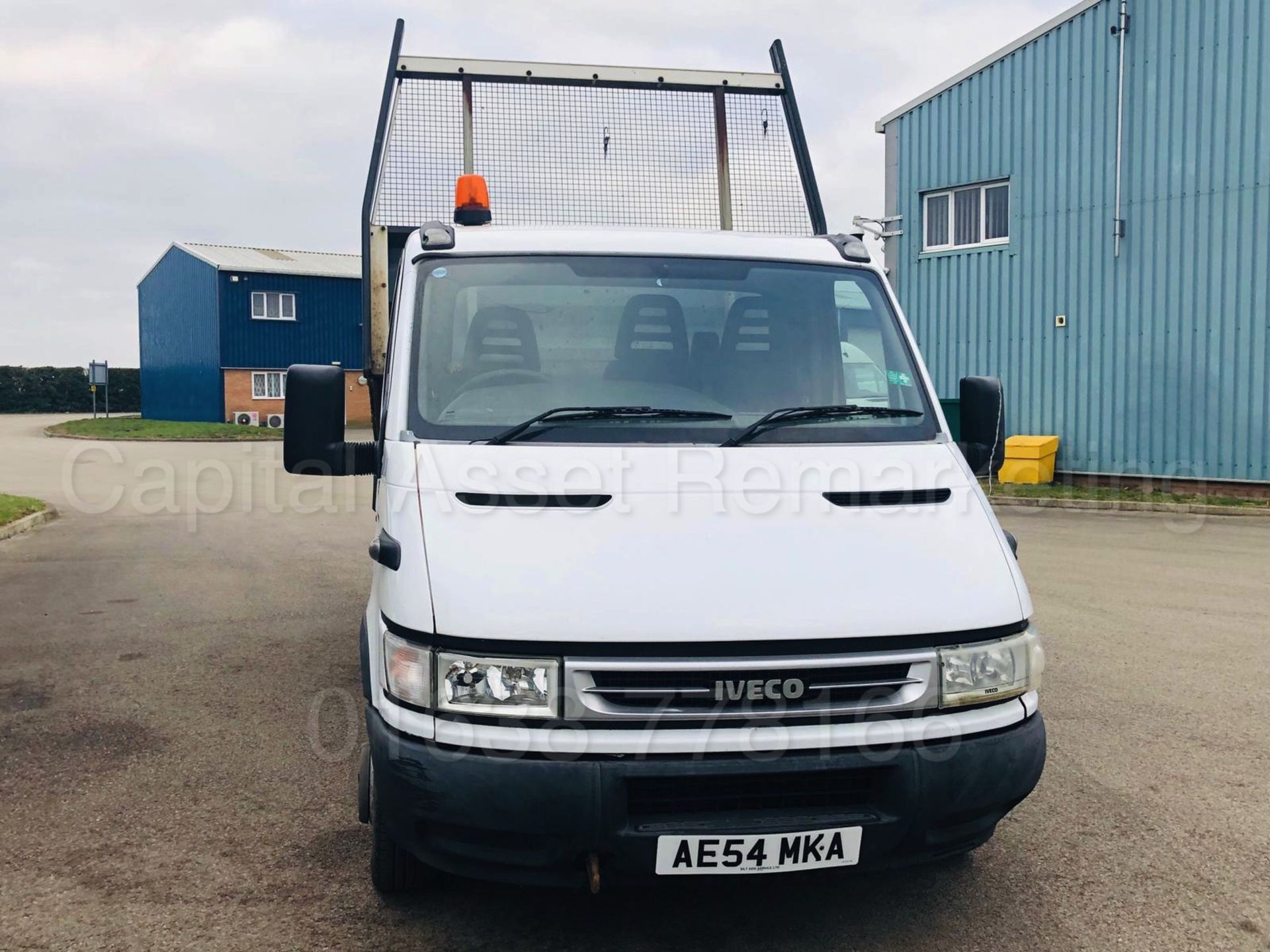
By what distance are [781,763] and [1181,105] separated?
16.3 meters

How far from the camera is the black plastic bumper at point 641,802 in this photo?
3.00 metres

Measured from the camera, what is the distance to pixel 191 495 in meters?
19.2

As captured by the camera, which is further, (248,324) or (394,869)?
(248,324)

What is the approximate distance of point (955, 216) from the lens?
64.7ft

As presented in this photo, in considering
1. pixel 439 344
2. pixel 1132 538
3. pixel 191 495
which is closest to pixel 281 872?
pixel 439 344

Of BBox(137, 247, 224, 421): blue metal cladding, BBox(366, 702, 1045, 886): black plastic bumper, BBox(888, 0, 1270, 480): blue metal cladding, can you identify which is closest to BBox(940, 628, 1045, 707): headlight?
BBox(366, 702, 1045, 886): black plastic bumper

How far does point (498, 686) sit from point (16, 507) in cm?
1405

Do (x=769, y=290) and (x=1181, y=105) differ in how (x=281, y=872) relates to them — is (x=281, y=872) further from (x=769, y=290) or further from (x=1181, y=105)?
(x=1181, y=105)

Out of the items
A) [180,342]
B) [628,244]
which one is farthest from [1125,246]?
[180,342]

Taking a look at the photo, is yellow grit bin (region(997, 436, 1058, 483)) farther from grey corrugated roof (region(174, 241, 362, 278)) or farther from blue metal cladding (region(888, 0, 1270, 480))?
grey corrugated roof (region(174, 241, 362, 278))

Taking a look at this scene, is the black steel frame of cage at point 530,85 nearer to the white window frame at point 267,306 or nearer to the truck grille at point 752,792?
the truck grille at point 752,792

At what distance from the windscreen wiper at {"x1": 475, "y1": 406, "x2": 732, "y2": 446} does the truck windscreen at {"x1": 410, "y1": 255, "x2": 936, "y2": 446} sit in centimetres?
2

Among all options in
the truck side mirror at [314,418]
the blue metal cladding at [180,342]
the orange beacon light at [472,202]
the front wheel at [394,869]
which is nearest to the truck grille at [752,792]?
the front wheel at [394,869]

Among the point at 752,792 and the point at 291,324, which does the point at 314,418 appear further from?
the point at 291,324
